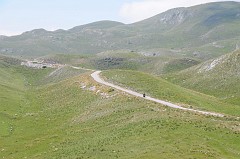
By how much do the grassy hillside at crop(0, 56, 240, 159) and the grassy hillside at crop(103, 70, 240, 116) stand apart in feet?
30.6

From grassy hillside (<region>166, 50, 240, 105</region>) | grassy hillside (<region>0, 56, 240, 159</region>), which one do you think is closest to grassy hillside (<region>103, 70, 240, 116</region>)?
grassy hillside (<region>0, 56, 240, 159</region>)

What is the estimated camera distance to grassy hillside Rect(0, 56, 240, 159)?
157 ft

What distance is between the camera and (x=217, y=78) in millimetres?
138625

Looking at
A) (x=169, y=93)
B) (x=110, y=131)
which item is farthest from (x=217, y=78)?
(x=110, y=131)

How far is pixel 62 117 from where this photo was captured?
84375mm

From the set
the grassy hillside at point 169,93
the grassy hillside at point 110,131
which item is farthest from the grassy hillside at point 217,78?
the grassy hillside at point 110,131

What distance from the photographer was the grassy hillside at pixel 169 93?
280 feet

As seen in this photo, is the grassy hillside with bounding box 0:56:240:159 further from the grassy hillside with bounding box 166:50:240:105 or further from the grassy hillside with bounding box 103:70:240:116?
the grassy hillside with bounding box 166:50:240:105

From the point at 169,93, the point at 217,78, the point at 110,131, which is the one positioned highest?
the point at 110,131

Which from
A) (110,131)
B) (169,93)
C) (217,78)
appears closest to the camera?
(110,131)

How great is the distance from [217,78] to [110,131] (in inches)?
3456

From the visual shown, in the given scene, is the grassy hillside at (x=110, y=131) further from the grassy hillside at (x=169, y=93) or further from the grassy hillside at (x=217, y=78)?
the grassy hillside at (x=217, y=78)

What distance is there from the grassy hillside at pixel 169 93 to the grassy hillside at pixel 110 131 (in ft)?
30.6

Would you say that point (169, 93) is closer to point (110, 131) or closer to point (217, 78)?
point (110, 131)
